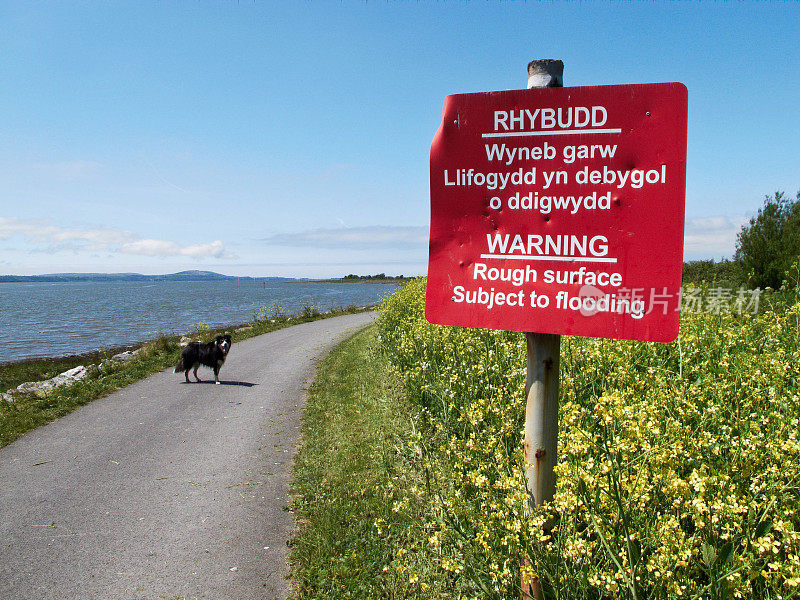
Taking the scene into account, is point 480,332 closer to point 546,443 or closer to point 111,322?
point 546,443

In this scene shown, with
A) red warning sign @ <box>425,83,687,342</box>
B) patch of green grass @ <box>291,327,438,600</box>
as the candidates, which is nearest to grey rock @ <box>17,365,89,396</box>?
patch of green grass @ <box>291,327,438,600</box>

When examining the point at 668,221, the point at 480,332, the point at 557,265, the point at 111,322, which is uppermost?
the point at 668,221

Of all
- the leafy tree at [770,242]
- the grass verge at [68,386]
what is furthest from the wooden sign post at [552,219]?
the leafy tree at [770,242]

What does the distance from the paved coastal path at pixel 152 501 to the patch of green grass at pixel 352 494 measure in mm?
251

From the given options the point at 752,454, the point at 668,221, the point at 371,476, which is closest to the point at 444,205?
the point at 668,221

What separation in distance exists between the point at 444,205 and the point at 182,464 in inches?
212

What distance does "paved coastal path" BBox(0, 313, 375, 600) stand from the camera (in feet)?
12.7

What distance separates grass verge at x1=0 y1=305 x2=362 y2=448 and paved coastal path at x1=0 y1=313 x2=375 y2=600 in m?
0.39

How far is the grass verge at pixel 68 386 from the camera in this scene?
7957 millimetres

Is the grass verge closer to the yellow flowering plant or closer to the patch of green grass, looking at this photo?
the patch of green grass

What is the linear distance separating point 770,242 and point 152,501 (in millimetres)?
33894

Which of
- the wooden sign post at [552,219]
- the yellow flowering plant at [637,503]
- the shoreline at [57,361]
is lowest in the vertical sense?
the shoreline at [57,361]

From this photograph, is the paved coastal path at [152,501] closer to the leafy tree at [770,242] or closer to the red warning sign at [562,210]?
the red warning sign at [562,210]

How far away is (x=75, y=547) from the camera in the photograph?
4.30 m
